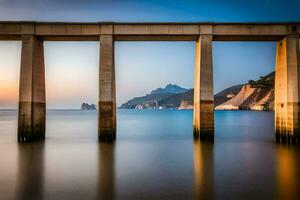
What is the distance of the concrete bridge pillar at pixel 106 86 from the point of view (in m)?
27.3

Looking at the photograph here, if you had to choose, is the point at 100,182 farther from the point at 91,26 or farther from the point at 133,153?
the point at 91,26

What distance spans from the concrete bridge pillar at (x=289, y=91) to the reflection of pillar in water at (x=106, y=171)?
1387 centimetres

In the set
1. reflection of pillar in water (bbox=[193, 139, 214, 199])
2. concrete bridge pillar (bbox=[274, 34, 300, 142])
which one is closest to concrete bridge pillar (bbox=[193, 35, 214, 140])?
reflection of pillar in water (bbox=[193, 139, 214, 199])

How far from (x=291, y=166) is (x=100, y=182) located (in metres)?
10.4

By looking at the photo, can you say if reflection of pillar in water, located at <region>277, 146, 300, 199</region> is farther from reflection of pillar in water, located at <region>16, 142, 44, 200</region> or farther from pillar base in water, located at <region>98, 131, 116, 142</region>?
pillar base in water, located at <region>98, 131, 116, 142</region>

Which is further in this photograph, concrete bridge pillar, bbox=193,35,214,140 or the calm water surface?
concrete bridge pillar, bbox=193,35,214,140

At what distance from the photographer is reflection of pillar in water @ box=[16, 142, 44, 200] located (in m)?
12.8

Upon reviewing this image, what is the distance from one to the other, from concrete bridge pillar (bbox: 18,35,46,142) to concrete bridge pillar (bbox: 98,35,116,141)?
5489mm

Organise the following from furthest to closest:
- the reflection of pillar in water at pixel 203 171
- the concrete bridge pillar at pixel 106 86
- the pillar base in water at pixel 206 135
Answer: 1. the pillar base in water at pixel 206 135
2. the concrete bridge pillar at pixel 106 86
3. the reflection of pillar in water at pixel 203 171

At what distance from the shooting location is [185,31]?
91.1 feet

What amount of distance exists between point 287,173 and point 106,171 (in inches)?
347

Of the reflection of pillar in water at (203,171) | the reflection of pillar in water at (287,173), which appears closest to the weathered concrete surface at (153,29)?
the reflection of pillar in water at (203,171)

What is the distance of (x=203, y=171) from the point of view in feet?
56.3

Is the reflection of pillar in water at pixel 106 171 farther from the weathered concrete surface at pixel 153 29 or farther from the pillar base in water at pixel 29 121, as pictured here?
the weathered concrete surface at pixel 153 29
